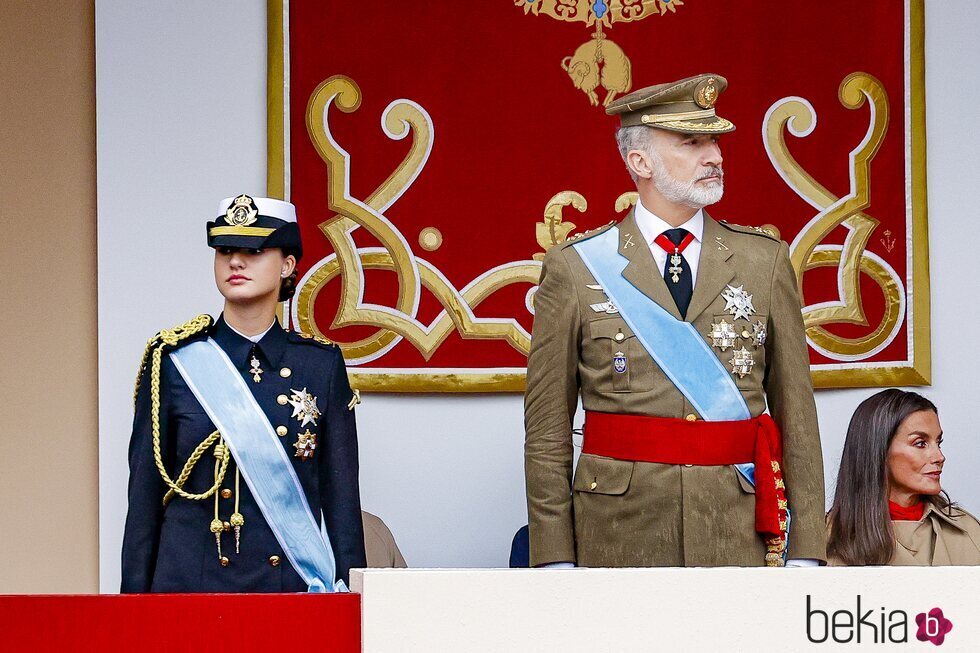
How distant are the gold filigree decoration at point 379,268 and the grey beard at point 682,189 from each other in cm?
151

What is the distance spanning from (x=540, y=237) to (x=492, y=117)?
396 millimetres

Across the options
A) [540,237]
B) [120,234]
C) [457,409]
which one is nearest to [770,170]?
[540,237]

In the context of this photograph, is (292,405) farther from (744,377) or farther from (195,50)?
(195,50)

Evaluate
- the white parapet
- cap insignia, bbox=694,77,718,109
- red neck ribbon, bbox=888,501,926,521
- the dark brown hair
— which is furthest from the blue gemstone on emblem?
red neck ribbon, bbox=888,501,926,521

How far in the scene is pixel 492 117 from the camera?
15.5 ft

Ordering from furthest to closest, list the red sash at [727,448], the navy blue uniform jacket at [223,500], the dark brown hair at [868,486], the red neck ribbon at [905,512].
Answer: the red neck ribbon at [905,512], the dark brown hair at [868,486], the navy blue uniform jacket at [223,500], the red sash at [727,448]

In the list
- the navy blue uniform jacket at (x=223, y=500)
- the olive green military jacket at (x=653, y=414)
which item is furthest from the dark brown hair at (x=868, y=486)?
the navy blue uniform jacket at (x=223, y=500)

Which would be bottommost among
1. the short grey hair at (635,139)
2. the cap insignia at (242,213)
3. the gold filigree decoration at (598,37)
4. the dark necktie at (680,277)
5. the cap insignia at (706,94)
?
the dark necktie at (680,277)

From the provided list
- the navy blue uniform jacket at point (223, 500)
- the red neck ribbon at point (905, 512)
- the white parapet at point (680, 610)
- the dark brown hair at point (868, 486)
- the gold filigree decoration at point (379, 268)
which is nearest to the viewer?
the white parapet at point (680, 610)

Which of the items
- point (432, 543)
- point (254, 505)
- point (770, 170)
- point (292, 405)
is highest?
point (770, 170)

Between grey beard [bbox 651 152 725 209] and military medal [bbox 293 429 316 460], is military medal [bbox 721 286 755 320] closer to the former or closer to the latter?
grey beard [bbox 651 152 725 209]

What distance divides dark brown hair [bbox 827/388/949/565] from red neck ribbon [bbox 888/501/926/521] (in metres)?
0.05

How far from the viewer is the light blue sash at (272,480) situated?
3.18 m

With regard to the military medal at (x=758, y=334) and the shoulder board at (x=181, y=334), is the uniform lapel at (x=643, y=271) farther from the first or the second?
the shoulder board at (x=181, y=334)
